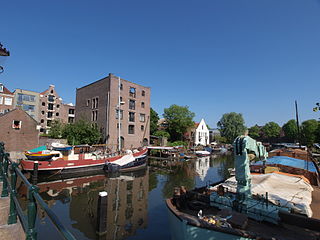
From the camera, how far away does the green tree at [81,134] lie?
3036cm

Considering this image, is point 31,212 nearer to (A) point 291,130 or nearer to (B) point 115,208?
(B) point 115,208

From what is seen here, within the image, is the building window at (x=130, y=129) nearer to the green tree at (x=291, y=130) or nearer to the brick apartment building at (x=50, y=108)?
the brick apartment building at (x=50, y=108)

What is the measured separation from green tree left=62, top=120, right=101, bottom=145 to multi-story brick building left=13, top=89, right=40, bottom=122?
21.5 metres

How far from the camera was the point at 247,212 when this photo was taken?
660 centimetres

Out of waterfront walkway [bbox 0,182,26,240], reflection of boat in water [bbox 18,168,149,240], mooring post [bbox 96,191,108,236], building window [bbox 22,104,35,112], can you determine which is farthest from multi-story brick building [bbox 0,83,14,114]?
waterfront walkway [bbox 0,182,26,240]

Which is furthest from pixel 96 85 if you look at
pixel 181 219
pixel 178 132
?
pixel 181 219

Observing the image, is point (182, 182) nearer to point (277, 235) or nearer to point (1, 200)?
point (277, 235)

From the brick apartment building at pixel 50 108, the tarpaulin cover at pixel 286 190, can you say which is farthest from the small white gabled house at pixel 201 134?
the tarpaulin cover at pixel 286 190

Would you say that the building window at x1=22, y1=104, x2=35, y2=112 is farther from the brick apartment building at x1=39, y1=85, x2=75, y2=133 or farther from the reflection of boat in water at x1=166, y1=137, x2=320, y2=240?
the reflection of boat in water at x1=166, y1=137, x2=320, y2=240

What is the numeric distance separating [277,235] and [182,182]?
14.8 meters

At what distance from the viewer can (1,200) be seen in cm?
370

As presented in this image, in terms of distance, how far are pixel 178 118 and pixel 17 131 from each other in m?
37.7

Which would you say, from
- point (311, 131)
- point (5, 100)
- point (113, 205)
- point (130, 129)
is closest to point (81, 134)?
point (130, 129)

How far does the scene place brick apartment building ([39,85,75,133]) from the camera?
4891 cm
